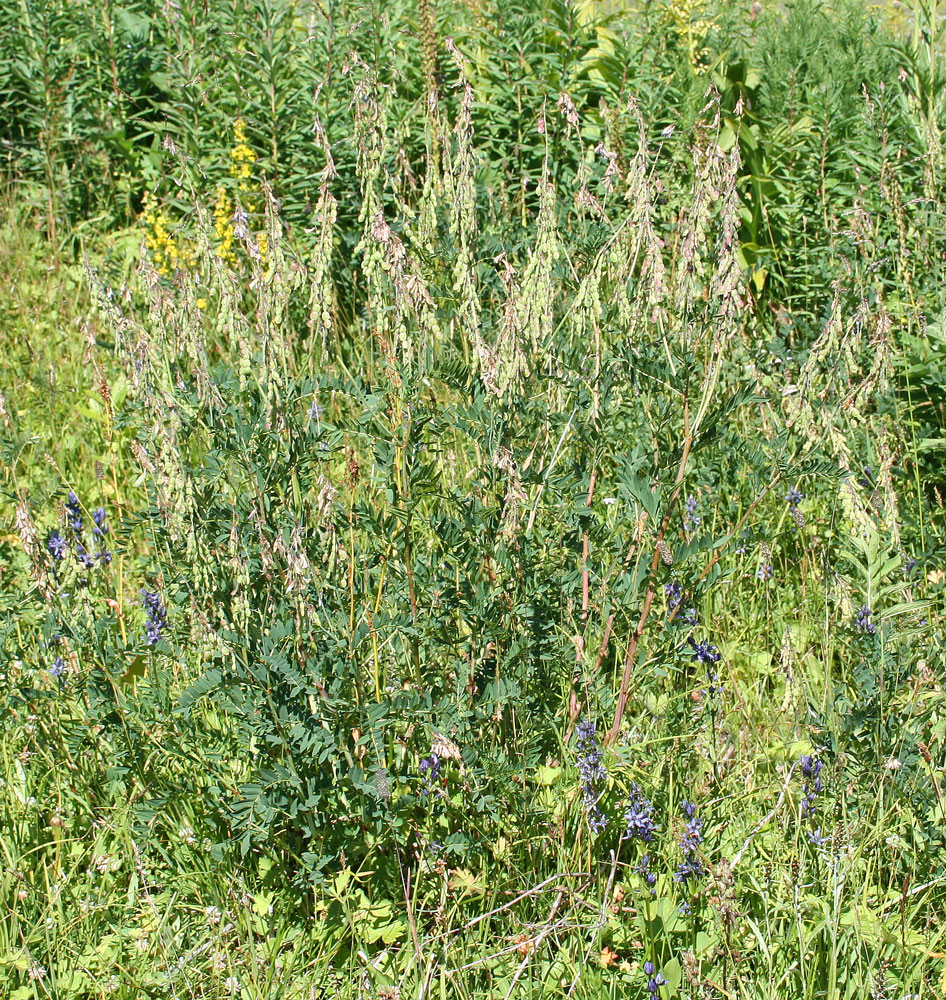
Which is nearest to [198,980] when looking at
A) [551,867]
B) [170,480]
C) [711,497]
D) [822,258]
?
[551,867]

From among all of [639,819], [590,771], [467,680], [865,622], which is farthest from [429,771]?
[865,622]

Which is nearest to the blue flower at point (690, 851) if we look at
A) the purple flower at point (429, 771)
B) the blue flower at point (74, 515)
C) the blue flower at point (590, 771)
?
the blue flower at point (590, 771)

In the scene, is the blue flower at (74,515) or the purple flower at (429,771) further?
the blue flower at (74,515)

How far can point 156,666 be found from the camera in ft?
8.50

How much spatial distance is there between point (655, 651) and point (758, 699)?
58 centimetres

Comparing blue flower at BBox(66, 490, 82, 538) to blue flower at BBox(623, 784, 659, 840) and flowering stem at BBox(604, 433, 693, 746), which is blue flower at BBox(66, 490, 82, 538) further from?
blue flower at BBox(623, 784, 659, 840)

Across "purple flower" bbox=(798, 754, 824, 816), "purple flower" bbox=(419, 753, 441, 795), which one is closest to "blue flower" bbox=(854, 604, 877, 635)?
"purple flower" bbox=(798, 754, 824, 816)

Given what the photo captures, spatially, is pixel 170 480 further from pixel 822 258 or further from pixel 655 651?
pixel 822 258

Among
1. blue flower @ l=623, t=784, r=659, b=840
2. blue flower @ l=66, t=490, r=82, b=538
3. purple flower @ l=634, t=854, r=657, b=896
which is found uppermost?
blue flower @ l=66, t=490, r=82, b=538

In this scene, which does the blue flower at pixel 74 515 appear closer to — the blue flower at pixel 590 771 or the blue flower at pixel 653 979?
the blue flower at pixel 590 771

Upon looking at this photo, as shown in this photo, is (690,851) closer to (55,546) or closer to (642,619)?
(642,619)

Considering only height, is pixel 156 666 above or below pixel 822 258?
below

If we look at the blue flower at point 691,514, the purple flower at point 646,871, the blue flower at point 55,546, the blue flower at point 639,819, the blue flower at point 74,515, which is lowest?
the purple flower at point 646,871

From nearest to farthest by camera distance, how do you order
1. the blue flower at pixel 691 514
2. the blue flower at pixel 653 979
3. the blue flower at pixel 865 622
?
the blue flower at pixel 653 979, the blue flower at pixel 865 622, the blue flower at pixel 691 514
